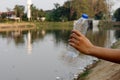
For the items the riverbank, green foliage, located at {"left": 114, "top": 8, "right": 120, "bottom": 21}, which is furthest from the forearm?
green foliage, located at {"left": 114, "top": 8, "right": 120, "bottom": 21}

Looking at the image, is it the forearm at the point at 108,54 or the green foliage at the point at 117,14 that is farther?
the green foliage at the point at 117,14

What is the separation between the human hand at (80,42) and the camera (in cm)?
149

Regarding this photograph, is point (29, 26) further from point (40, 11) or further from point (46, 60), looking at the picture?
point (46, 60)

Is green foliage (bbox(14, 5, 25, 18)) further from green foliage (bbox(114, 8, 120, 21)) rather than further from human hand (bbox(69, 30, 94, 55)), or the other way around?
human hand (bbox(69, 30, 94, 55))

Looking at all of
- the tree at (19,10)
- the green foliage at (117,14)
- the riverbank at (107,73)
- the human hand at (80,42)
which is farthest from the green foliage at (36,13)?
the human hand at (80,42)

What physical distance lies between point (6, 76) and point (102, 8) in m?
49.1

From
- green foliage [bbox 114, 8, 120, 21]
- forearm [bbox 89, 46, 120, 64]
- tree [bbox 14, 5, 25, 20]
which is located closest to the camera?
forearm [bbox 89, 46, 120, 64]

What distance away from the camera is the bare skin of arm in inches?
56.6

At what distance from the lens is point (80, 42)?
150cm

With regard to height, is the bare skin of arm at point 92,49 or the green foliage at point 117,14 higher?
the bare skin of arm at point 92,49

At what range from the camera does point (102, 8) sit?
2286 inches

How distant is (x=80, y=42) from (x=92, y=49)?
0.06 m

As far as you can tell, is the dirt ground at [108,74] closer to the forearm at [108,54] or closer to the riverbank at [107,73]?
the riverbank at [107,73]

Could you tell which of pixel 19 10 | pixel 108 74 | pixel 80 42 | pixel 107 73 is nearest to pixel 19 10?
pixel 19 10
